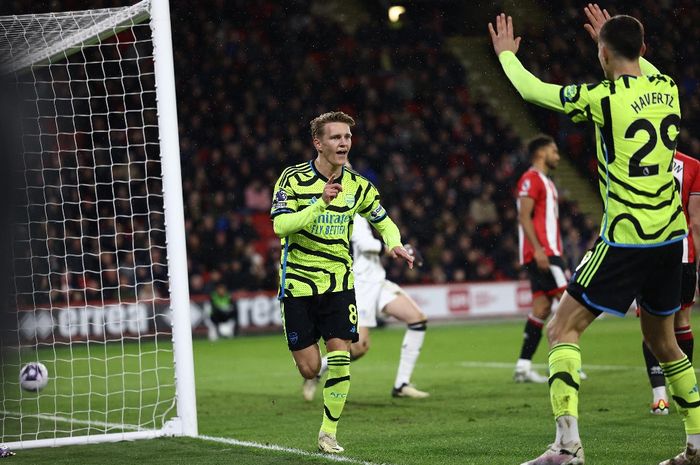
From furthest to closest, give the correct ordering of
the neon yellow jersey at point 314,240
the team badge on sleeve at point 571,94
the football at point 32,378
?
the football at point 32,378
the neon yellow jersey at point 314,240
the team badge on sleeve at point 571,94

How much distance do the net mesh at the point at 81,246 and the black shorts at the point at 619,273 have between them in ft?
10.2

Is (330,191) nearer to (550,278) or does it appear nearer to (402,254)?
(402,254)

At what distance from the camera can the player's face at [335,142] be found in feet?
21.6

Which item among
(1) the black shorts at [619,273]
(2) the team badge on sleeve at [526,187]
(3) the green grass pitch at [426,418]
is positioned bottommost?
(3) the green grass pitch at [426,418]

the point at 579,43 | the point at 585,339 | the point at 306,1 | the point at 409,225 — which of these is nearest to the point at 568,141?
the point at 579,43

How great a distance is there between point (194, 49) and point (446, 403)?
17402 mm

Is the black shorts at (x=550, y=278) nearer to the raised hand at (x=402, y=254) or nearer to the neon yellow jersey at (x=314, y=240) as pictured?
the raised hand at (x=402, y=254)

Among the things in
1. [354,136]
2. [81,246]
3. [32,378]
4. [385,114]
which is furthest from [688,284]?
[385,114]

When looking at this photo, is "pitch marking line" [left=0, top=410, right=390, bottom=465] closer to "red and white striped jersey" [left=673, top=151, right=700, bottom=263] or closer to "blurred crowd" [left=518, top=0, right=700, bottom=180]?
"red and white striped jersey" [left=673, top=151, right=700, bottom=263]

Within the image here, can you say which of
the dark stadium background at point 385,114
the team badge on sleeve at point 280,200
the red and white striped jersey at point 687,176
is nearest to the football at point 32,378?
the team badge on sleeve at point 280,200

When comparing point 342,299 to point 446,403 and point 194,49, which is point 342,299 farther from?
point 194,49

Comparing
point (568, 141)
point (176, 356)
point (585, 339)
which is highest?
point (568, 141)

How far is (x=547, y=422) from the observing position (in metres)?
7.58

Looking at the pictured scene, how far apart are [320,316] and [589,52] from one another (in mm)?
22033
